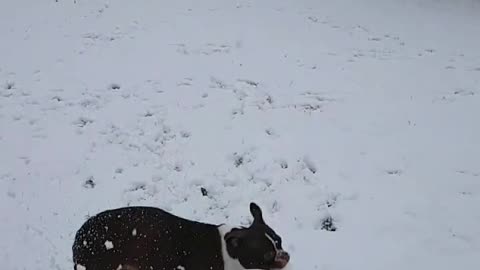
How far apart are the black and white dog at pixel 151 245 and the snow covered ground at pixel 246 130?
1.17 metres

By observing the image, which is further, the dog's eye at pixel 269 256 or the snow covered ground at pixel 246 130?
the snow covered ground at pixel 246 130

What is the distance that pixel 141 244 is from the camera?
14.1ft

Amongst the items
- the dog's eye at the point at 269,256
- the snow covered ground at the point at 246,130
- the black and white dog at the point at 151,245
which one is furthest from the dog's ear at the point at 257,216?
the snow covered ground at the point at 246,130

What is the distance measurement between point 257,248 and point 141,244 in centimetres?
86

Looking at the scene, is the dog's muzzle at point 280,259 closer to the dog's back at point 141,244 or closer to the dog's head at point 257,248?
the dog's head at point 257,248

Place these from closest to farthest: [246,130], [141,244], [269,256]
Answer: [269,256], [141,244], [246,130]

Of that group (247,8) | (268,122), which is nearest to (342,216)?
(268,122)

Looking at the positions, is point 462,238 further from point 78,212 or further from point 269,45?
point 269,45

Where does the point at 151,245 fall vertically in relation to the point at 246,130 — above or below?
above

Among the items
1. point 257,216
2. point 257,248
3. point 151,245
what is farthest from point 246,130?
point 257,248

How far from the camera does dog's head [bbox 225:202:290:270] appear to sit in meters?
4.09

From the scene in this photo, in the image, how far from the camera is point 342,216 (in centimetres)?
622

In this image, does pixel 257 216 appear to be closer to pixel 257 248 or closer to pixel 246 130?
pixel 257 248

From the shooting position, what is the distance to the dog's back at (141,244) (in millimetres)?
4289
